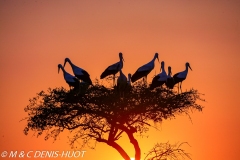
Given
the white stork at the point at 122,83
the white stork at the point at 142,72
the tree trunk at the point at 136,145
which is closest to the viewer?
the tree trunk at the point at 136,145

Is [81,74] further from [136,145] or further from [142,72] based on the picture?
[136,145]

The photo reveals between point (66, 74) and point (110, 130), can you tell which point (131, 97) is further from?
point (66, 74)

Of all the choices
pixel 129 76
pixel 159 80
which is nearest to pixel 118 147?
pixel 159 80

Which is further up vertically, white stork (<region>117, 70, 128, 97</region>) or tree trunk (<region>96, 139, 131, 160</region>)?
white stork (<region>117, 70, 128, 97</region>)

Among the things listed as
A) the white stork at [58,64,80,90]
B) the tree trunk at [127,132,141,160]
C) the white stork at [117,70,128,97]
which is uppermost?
the white stork at [58,64,80,90]

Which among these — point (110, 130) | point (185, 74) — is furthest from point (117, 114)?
point (185, 74)

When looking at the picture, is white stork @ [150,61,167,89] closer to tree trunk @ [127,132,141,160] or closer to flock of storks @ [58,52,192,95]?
flock of storks @ [58,52,192,95]

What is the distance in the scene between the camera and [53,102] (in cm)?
2692

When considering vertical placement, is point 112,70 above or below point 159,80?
above

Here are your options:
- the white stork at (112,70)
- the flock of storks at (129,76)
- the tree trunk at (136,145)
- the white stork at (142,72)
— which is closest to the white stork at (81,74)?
the flock of storks at (129,76)

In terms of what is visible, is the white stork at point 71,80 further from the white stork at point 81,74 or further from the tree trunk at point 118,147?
the tree trunk at point 118,147

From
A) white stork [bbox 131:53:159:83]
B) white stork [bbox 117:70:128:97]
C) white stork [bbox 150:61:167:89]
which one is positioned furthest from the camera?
white stork [bbox 131:53:159:83]

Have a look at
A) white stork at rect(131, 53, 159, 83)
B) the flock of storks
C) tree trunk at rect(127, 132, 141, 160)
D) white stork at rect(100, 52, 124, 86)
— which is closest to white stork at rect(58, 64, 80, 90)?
the flock of storks

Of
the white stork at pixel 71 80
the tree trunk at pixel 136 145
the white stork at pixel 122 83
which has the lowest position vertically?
the tree trunk at pixel 136 145
